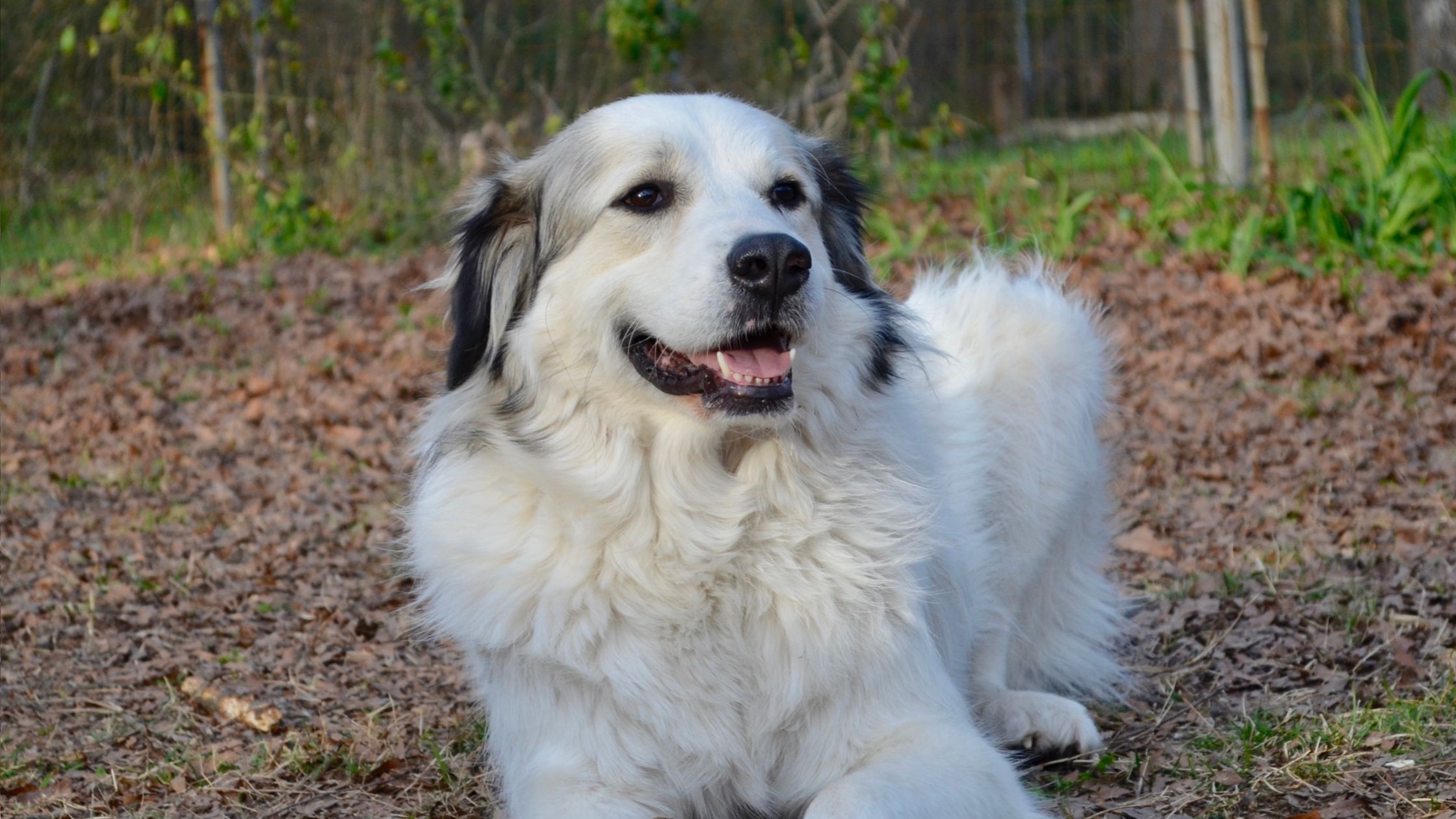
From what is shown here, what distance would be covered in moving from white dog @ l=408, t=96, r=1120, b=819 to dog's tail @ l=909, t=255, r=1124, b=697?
0.78 meters

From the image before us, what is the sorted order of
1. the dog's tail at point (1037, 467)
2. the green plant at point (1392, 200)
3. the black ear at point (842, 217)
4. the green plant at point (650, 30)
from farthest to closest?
the green plant at point (650, 30)
the green plant at point (1392, 200)
the dog's tail at point (1037, 467)
the black ear at point (842, 217)

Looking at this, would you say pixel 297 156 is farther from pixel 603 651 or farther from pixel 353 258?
pixel 603 651

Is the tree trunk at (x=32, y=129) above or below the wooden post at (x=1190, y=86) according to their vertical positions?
above

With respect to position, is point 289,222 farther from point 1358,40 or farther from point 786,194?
point 1358,40

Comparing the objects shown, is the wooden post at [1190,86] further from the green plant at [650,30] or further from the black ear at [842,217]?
the black ear at [842,217]

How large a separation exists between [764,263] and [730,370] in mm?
221

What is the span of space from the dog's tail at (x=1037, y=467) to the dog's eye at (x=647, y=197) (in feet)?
3.51

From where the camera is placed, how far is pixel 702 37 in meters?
12.0

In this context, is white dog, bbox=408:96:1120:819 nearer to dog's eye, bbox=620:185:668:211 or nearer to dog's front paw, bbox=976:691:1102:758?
dog's eye, bbox=620:185:668:211

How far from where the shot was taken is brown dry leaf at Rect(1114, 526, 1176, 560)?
4.91m

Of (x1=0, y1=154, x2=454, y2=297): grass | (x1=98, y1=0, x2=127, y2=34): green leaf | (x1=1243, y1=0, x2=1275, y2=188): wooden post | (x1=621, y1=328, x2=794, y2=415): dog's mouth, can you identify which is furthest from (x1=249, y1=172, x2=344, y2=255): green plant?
(x1=621, y1=328, x2=794, y2=415): dog's mouth

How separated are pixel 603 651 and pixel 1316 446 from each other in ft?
12.5

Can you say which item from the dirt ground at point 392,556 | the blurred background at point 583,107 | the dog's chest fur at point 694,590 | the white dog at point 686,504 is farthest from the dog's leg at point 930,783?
the blurred background at point 583,107

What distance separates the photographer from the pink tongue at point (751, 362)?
9.17ft
